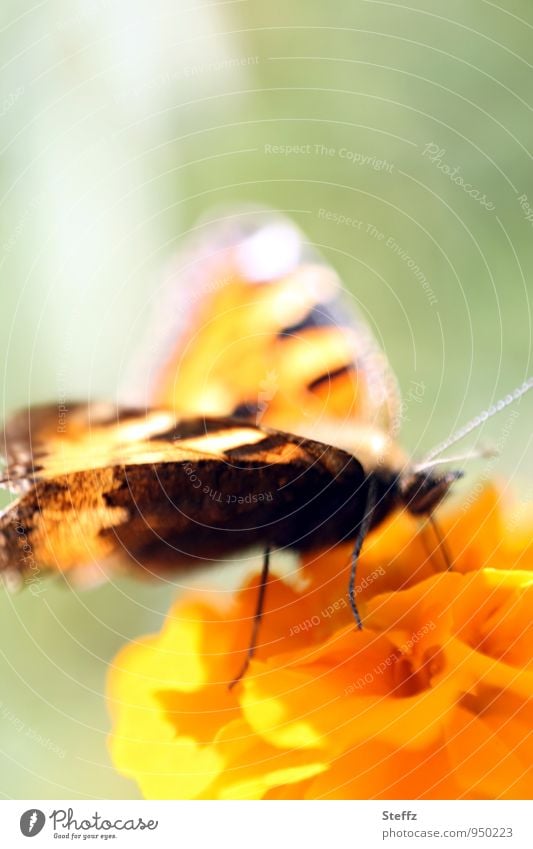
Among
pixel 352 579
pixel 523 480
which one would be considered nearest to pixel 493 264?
pixel 523 480

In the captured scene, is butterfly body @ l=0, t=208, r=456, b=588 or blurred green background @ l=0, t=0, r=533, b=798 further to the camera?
blurred green background @ l=0, t=0, r=533, b=798

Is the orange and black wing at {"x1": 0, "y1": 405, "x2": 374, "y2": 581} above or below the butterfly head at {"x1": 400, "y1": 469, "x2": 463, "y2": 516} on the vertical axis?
above

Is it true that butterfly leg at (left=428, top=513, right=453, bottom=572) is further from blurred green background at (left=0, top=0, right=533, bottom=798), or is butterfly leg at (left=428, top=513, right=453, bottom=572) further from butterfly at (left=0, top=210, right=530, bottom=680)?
blurred green background at (left=0, top=0, right=533, bottom=798)

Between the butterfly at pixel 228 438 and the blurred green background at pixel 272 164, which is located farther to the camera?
the blurred green background at pixel 272 164

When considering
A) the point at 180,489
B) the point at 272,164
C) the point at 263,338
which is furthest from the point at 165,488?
the point at 272,164

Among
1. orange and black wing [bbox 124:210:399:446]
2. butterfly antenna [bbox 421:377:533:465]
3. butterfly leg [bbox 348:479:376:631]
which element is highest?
orange and black wing [bbox 124:210:399:446]

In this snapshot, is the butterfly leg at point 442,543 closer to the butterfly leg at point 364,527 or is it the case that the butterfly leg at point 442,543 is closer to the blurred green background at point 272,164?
the butterfly leg at point 364,527

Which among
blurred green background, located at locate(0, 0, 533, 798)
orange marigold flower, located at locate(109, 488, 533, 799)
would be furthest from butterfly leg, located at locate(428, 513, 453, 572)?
blurred green background, located at locate(0, 0, 533, 798)

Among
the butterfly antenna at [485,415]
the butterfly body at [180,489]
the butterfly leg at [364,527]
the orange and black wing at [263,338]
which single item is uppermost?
the orange and black wing at [263,338]

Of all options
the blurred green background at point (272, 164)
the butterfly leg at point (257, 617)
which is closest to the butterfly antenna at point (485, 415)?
the blurred green background at point (272, 164)
